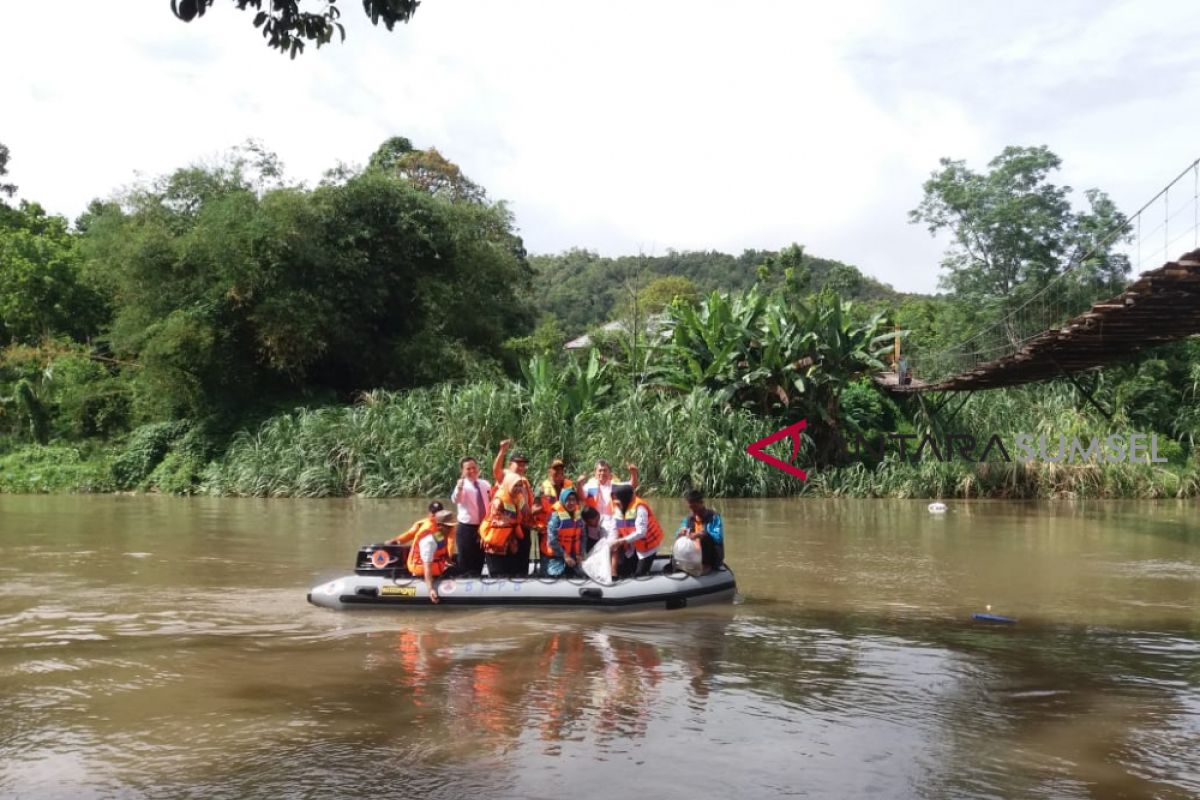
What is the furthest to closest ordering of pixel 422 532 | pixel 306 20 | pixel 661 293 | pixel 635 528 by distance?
pixel 661 293 → pixel 635 528 → pixel 422 532 → pixel 306 20

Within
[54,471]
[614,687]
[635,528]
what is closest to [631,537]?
[635,528]

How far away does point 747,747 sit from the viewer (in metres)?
5.70

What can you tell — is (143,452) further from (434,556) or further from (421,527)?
(434,556)

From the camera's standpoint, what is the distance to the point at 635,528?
9.54 metres

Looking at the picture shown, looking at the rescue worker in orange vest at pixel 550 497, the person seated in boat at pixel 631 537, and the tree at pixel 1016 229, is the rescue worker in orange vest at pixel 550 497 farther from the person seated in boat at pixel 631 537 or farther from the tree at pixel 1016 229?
the tree at pixel 1016 229

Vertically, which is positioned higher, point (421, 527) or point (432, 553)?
point (421, 527)

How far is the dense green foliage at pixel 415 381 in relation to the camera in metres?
21.2

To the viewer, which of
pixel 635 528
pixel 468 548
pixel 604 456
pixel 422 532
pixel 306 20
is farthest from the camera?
pixel 604 456

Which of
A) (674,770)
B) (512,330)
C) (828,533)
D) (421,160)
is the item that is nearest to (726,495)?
(828,533)

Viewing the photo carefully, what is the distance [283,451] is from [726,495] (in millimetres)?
8789

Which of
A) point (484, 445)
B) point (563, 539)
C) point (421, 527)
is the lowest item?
point (563, 539)

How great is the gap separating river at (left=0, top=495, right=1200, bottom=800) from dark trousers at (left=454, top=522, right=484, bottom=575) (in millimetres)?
478

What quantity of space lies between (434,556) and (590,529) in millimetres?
1417

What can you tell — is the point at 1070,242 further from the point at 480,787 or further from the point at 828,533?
the point at 480,787
